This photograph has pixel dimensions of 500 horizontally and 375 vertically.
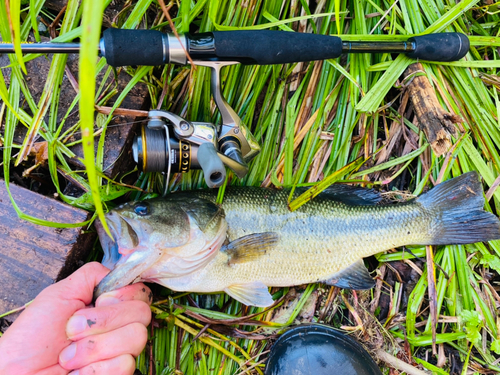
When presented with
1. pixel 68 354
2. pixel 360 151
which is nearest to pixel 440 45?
pixel 360 151

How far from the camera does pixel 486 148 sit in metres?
2.65

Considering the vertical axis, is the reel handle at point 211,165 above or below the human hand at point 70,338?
above

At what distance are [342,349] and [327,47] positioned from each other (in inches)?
77.1

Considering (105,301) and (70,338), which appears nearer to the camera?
(70,338)

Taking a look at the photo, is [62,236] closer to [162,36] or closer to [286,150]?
[162,36]

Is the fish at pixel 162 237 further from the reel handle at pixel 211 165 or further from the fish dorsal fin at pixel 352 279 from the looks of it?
the fish dorsal fin at pixel 352 279

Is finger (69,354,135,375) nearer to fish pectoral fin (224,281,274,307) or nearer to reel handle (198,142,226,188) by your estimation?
fish pectoral fin (224,281,274,307)

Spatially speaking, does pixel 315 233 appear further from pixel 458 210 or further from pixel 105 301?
pixel 105 301

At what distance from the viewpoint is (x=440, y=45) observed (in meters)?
2.43

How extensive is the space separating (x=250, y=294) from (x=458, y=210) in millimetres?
1562

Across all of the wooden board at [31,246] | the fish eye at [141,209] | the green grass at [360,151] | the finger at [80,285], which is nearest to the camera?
the finger at [80,285]

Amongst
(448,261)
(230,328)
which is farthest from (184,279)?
(448,261)

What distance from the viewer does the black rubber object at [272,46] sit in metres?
2.03

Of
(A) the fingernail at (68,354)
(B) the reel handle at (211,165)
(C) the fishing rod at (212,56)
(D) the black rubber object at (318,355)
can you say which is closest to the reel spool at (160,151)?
(C) the fishing rod at (212,56)
